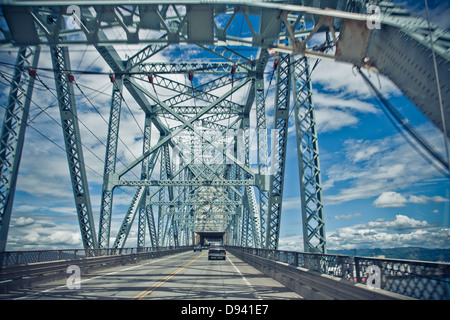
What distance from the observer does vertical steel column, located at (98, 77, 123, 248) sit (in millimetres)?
21531

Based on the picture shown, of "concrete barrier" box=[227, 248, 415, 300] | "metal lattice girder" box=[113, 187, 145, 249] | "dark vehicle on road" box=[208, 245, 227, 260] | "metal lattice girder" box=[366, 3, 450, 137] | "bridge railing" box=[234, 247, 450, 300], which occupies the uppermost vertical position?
"metal lattice girder" box=[366, 3, 450, 137]

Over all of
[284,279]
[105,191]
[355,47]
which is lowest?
[284,279]

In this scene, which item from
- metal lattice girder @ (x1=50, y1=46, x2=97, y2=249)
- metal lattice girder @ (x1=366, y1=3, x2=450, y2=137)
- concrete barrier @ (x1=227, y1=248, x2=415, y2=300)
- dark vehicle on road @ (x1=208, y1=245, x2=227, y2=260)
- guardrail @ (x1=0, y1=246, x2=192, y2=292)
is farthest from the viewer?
dark vehicle on road @ (x1=208, y1=245, x2=227, y2=260)

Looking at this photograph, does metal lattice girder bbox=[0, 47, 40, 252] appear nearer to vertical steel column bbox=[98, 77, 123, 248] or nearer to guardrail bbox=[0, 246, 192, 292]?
guardrail bbox=[0, 246, 192, 292]

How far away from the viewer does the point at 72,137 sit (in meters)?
16.9

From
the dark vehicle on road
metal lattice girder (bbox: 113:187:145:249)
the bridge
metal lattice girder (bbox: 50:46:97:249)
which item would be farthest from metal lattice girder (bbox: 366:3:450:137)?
the dark vehicle on road

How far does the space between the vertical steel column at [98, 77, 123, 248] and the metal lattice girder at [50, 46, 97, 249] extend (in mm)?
3353

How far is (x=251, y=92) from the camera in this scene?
29.1 m

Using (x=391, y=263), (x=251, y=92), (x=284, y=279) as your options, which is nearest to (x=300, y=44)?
(x=391, y=263)

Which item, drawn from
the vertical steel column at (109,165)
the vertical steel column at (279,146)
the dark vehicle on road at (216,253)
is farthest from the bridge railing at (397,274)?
the dark vehicle on road at (216,253)

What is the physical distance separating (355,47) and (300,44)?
1.63m

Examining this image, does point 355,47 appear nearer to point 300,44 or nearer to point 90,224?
point 300,44

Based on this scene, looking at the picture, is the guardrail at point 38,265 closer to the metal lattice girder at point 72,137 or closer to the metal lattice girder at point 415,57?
the metal lattice girder at point 72,137
